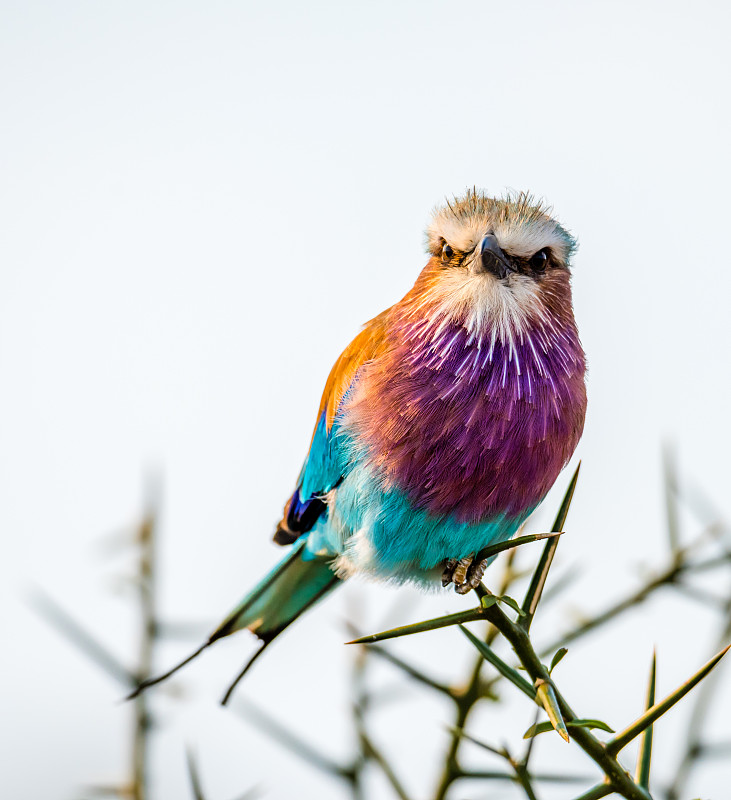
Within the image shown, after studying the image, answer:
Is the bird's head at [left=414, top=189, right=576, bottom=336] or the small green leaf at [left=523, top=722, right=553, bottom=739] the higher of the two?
the bird's head at [left=414, top=189, right=576, bottom=336]

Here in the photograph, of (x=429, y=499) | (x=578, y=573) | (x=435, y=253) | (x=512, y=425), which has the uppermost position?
(x=435, y=253)

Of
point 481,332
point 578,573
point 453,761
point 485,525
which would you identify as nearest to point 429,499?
point 485,525

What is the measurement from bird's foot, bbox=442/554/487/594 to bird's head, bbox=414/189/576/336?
689 mm

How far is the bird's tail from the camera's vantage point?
10.4 ft

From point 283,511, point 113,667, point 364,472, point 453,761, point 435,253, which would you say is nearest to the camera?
point 453,761

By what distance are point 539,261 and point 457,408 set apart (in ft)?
2.20

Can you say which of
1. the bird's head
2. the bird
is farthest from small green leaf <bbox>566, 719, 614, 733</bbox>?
the bird's head

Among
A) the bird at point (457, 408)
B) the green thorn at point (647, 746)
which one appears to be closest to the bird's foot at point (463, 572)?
the bird at point (457, 408)

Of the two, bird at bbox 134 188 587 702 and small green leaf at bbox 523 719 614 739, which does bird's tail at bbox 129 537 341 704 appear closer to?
bird at bbox 134 188 587 702

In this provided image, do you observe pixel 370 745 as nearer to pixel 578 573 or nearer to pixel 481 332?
pixel 578 573

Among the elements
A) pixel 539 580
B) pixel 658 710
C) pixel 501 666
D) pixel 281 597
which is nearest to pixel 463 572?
pixel 281 597

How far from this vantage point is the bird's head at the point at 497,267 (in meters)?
2.80

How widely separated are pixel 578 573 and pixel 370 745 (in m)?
0.56

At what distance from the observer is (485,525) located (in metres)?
2.73
